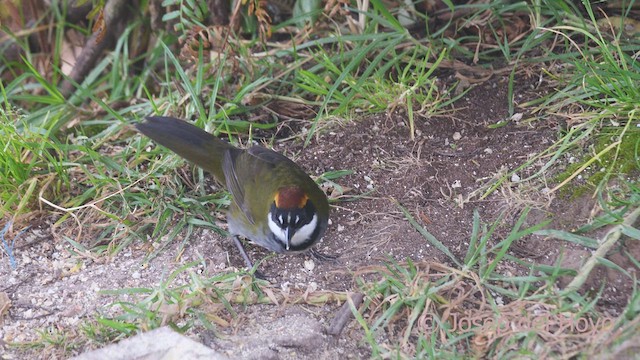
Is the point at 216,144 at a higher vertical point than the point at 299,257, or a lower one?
higher

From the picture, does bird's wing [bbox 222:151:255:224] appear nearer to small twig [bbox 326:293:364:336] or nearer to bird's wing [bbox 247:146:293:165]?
bird's wing [bbox 247:146:293:165]

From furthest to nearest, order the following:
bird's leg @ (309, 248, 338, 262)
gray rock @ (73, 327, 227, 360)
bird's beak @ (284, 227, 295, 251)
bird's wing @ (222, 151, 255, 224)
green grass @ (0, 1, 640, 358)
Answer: bird's wing @ (222, 151, 255, 224)
bird's leg @ (309, 248, 338, 262)
bird's beak @ (284, 227, 295, 251)
green grass @ (0, 1, 640, 358)
gray rock @ (73, 327, 227, 360)

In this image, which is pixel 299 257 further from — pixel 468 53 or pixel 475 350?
pixel 468 53

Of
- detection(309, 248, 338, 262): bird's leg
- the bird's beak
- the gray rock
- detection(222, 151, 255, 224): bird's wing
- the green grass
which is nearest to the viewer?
the gray rock

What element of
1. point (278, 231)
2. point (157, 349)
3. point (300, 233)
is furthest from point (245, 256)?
point (157, 349)

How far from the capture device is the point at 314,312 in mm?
3262

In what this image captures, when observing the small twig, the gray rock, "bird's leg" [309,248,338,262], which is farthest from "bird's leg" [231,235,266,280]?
the gray rock

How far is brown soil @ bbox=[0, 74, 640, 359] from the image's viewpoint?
3.18 meters

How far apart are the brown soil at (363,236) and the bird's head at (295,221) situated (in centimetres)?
16

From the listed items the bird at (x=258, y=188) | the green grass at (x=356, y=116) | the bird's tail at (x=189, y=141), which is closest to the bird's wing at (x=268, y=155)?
the bird at (x=258, y=188)

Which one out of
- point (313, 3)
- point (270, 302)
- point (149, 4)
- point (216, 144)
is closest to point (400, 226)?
point (270, 302)

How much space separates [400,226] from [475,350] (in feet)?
3.04

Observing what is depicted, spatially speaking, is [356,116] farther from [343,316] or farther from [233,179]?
[343,316]

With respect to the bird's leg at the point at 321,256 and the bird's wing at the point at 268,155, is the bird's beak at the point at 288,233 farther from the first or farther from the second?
the bird's wing at the point at 268,155
